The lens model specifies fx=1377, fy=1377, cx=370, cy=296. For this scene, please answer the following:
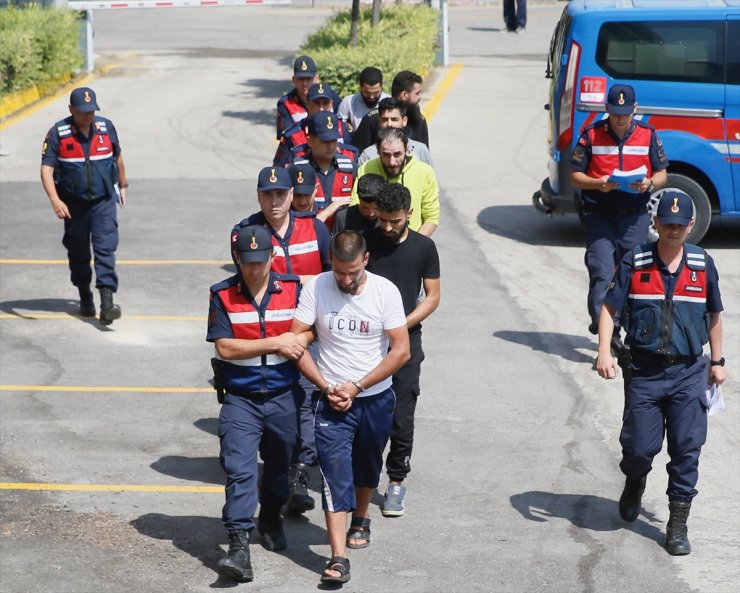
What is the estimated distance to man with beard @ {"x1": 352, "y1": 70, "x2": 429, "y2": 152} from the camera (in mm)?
10367

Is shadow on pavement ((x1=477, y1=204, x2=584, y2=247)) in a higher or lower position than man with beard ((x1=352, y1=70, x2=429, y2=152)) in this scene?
lower

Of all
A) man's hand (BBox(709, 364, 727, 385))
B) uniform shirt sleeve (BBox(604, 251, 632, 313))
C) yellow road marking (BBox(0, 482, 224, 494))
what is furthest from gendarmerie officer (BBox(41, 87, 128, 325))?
man's hand (BBox(709, 364, 727, 385))

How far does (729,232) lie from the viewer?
49.3ft

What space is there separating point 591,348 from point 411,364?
12.1ft

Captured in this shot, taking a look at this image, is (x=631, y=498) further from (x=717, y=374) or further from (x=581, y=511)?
(x=717, y=374)

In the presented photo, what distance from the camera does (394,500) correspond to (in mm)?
7770

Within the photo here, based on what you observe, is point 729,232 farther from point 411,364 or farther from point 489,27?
point 489,27

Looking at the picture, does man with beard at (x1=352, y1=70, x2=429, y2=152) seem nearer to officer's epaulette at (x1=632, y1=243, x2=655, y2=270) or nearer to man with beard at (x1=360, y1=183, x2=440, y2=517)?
man with beard at (x1=360, y1=183, x2=440, y2=517)

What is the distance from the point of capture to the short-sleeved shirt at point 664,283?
7262 mm

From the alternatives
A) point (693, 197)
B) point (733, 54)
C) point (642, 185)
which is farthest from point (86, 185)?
point (733, 54)

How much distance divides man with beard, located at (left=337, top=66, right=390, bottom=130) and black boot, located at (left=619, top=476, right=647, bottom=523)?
15.6 ft

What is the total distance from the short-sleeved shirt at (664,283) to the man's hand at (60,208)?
213 inches

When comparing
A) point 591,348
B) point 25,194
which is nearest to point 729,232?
point 591,348

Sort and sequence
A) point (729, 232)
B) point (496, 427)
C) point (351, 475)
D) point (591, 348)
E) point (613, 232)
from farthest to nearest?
1. point (729, 232)
2. point (591, 348)
3. point (613, 232)
4. point (496, 427)
5. point (351, 475)
